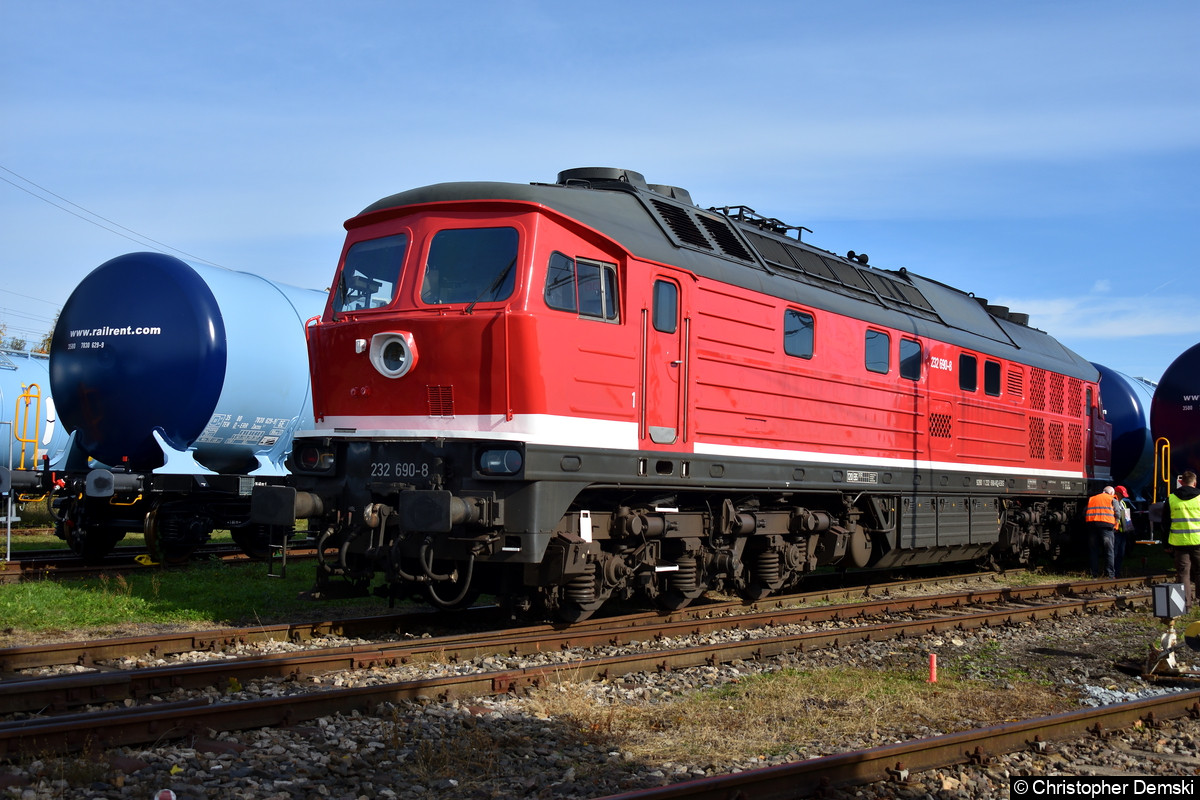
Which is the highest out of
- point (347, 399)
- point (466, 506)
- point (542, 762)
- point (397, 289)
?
point (397, 289)

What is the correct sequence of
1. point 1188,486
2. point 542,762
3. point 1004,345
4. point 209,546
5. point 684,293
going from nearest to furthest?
1. point 542,762
2. point 684,293
3. point 1188,486
4. point 1004,345
5. point 209,546

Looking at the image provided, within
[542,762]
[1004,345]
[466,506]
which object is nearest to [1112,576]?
[1004,345]

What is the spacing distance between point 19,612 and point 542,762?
22.7 ft

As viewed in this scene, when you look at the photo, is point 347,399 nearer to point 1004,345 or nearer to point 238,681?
point 238,681

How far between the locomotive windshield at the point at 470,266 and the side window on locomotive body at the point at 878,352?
5.95 meters

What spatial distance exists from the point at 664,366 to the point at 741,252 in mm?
2325

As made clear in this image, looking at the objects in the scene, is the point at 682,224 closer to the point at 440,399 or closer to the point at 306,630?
the point at 440,399

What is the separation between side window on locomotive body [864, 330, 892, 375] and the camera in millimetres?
12828

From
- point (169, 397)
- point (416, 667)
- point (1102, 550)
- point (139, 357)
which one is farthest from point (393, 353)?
point (1102, 550)

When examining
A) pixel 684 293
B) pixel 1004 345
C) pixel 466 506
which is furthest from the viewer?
pixel 1004 345

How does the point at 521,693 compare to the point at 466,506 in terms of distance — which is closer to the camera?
the point at 521,693

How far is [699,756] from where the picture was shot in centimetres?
589

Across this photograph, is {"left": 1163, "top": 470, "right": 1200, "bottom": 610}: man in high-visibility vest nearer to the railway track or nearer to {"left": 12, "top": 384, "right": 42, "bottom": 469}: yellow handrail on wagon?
the railway track

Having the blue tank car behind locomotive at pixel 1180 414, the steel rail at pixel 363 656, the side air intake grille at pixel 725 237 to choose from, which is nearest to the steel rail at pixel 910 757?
the steel rail at pixel 363 656
